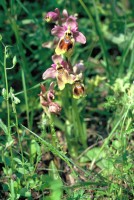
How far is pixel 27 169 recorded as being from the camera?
1.97 metres

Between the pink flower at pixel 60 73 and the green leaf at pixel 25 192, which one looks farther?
the pink flower at pixel 60 73

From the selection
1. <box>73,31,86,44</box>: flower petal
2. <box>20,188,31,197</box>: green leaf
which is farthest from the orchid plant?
<box>20,188,31,197</box>: green leaf

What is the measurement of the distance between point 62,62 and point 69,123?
0.44m

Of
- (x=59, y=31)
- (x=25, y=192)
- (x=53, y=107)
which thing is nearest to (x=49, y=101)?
(x=53, y=107)

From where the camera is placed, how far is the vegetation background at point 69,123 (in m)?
1.88

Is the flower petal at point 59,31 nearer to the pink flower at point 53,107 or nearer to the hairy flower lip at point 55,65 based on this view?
the hairy flower lip at point 55,65

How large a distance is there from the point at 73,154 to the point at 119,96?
1.28 feet

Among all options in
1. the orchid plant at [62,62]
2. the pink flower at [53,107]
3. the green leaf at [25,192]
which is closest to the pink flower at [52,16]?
the orchid plant at [62,62]

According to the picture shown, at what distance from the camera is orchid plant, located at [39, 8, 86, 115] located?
208cm

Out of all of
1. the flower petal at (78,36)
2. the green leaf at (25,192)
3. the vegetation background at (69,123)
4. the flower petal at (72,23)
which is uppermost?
the flower petal at (72,23)

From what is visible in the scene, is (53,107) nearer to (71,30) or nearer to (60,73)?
(60,73)

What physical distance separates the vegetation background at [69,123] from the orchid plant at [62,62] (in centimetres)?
7

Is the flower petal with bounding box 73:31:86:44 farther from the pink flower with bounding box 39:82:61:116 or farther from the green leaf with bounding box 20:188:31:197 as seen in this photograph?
the green leaf with bounding box 20:188:31:197

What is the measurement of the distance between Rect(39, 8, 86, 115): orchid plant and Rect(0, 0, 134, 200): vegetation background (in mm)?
72
